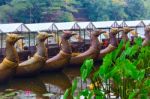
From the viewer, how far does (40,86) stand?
13125 mm

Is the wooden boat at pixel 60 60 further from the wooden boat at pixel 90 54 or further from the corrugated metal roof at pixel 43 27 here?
the corrugated metal roof at pixel 43 27

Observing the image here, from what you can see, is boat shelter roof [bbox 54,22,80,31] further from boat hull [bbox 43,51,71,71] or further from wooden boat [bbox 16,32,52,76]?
wooden boat [bbox 16,32,52,76]

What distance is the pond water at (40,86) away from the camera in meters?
11.2

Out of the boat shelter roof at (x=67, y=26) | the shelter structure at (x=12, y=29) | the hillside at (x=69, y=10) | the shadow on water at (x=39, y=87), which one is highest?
the hillside at (x=69, y=10)

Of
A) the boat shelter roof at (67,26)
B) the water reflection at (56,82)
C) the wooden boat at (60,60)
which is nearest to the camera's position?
the water reflection at (56,82)

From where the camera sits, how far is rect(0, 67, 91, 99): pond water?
36.6 ft

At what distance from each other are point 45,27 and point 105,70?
2211 cm

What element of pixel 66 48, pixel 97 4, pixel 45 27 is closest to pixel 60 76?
pixel 66 48

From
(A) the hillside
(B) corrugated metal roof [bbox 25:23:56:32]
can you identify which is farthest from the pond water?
(A) the hillside

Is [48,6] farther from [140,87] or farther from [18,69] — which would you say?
[140,87]

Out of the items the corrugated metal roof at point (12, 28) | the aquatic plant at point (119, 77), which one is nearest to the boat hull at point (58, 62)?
the corrugated metal roof at point (12, 28)

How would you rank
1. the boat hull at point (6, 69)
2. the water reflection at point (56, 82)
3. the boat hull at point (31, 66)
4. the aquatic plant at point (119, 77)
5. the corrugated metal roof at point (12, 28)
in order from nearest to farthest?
the aquatic plant at point (119, 77)
the water reflection at point (56, 82)
the boat hull at point (6, 69)
the boat hull at point (31, 66)
the corrugated metal roof at point (12, 28)

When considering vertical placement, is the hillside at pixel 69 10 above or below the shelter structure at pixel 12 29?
above

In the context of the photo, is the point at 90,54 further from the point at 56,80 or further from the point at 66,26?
the point at 66,26
